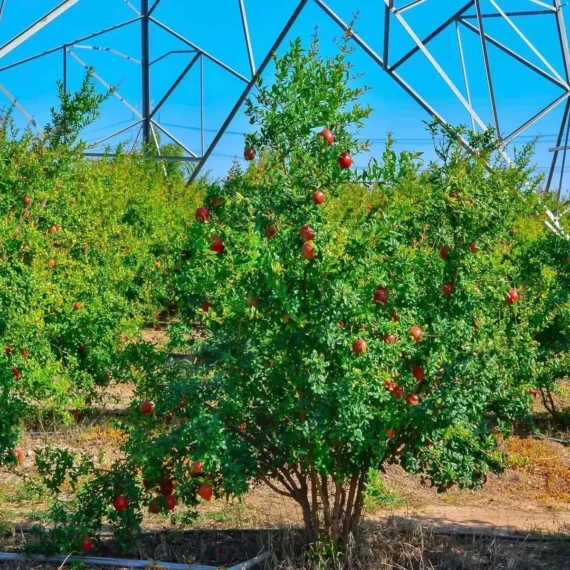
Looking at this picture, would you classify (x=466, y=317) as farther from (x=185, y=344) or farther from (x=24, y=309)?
(x=24, y=309)

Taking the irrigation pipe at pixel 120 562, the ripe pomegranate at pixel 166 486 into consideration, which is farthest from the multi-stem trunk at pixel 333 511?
the ripe pomegranate at pixel 166 486

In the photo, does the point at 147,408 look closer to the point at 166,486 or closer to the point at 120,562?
the point at 166,486

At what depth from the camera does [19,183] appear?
6652 mm

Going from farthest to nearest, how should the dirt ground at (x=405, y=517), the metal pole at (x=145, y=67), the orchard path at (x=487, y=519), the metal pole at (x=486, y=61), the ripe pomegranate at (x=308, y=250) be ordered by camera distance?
the metal pole at (x=145, y=67) < the metal pole at (x=486, y=61) < the orchard path at (x=487, y=519) < the dirt ground at (x=405, y=517) < the ripe pomegranate at (x=308, y=250)

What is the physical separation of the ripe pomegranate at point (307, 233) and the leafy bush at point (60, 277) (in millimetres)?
1291

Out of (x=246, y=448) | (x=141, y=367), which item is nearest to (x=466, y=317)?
(x=246, y=448)

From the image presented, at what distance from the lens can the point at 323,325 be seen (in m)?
3.57

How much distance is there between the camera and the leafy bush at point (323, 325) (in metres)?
3.62

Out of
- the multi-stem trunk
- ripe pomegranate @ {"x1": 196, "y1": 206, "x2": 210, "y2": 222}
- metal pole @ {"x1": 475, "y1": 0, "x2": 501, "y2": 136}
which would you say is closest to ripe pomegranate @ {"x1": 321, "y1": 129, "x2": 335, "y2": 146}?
ripe pomegranate @ {"x1": 196, "y1": 206, "x2": 210, "y2": 222}

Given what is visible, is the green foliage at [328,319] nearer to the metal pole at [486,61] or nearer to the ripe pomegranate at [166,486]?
the ripe pomegranate at [166,486]

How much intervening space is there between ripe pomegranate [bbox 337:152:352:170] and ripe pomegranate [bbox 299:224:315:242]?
351mm

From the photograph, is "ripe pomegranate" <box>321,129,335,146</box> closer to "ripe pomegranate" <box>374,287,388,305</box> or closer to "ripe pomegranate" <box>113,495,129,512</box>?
"ripe pomegranate" <box>374,287,388,305</box>

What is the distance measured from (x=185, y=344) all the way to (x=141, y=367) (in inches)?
14.4

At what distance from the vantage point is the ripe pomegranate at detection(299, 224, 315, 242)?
3494 millimetres
